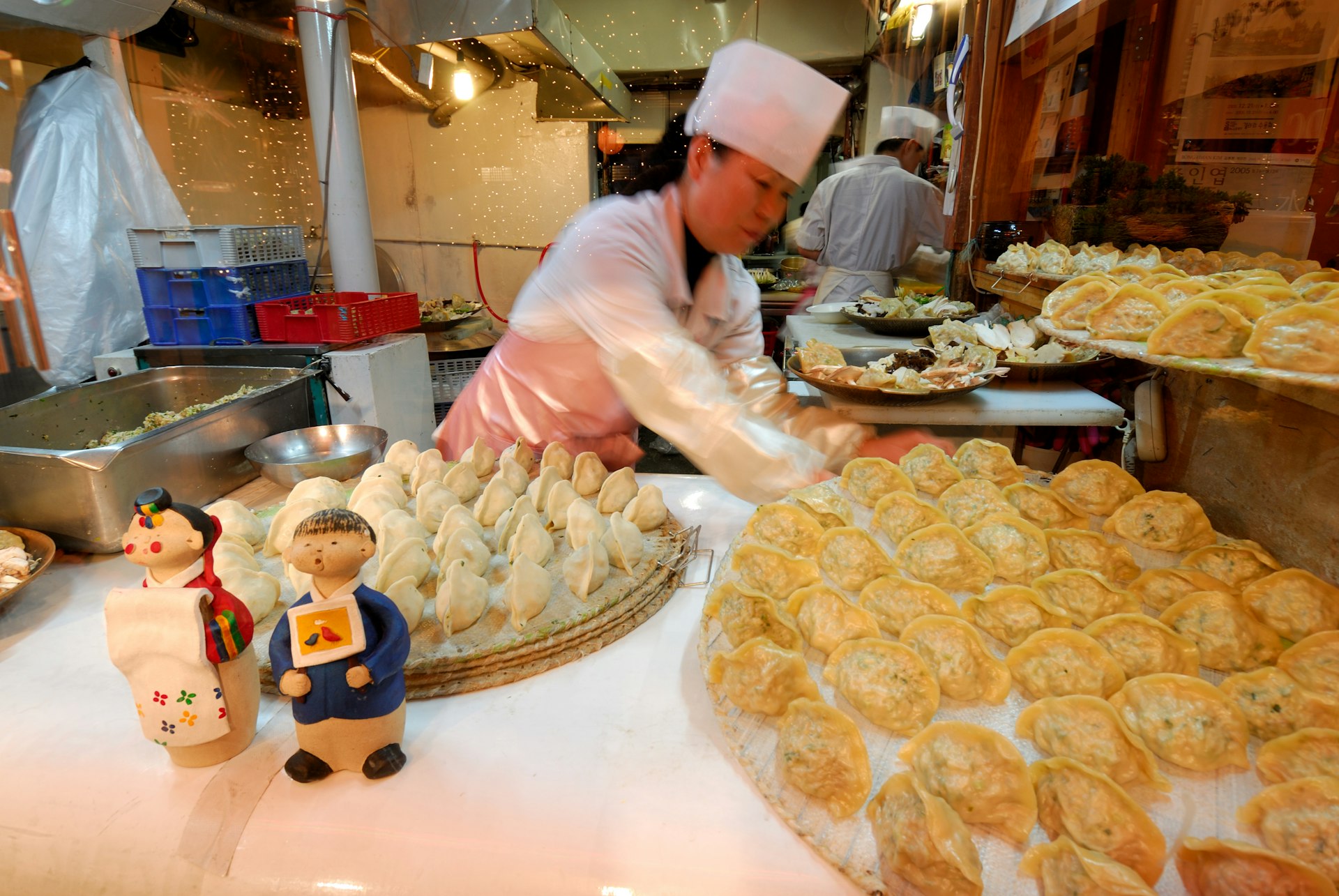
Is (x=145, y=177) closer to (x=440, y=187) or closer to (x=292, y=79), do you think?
(x=292, y=79)

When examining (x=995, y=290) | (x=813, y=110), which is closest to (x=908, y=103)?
(x=995, y=290)

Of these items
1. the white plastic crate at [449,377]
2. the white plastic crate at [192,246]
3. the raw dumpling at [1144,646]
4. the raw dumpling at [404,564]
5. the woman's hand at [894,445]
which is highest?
the white plastic crate at [192,246]

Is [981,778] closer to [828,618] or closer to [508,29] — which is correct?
[828,618]

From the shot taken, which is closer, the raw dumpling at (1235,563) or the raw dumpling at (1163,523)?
the raw dumpling at (1235,563)

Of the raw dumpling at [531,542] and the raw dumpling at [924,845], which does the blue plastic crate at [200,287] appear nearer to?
the raw dumpling at [531,542]

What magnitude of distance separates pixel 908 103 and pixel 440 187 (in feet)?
15.3

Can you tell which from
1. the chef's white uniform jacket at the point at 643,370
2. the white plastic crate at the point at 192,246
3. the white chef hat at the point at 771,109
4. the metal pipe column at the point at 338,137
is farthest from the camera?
the metal pipe column at the point at 338,137

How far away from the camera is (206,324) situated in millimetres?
3000

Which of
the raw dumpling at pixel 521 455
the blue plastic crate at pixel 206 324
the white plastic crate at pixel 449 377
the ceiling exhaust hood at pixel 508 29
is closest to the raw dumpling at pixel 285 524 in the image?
the raw dumpling at pixel 521 455

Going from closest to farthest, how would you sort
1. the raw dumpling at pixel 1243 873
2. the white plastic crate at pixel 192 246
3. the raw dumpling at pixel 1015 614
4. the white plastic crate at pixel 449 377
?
the raw dumpling at pixel 1243 873 → the raw dumpling at pixel 1015 614 → the white plastic crate at pixel 192 246 → the white plastic crate at pixel 449 377

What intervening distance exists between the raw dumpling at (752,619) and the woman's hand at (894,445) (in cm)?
81

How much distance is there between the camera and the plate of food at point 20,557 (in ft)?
4.25

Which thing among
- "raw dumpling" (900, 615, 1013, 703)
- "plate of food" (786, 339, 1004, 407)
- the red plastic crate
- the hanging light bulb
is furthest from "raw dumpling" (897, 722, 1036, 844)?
the hanging light bulb

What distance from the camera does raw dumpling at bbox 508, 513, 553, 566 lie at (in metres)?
1.37
